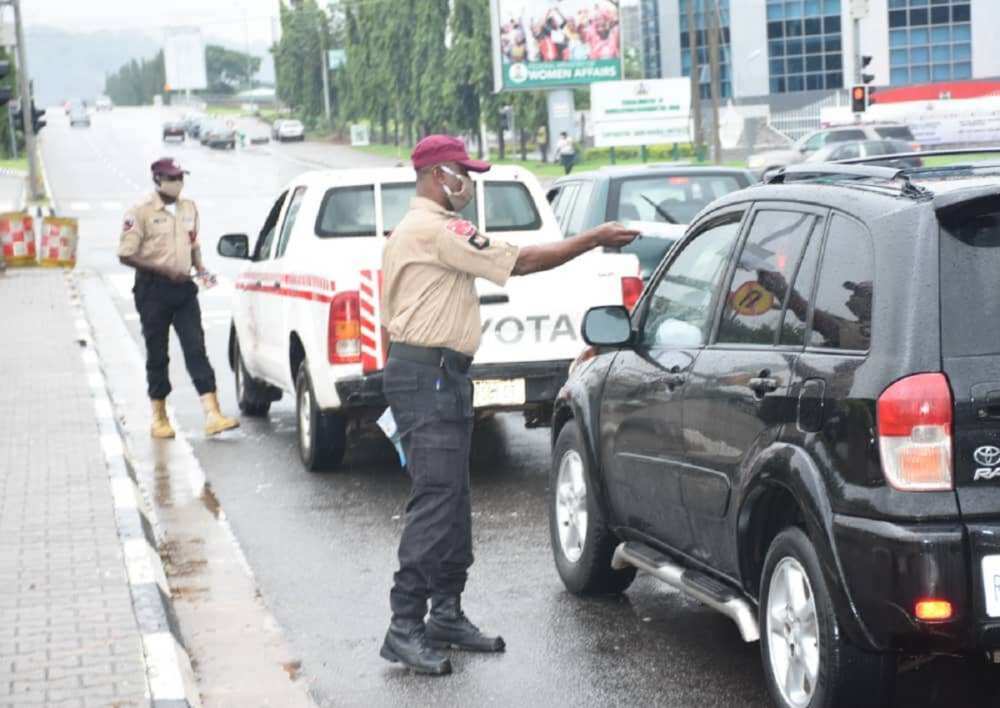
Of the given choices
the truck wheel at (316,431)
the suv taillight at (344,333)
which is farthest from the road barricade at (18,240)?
the suv taillight at (344,333)

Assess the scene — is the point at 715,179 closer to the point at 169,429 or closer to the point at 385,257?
the point at 169,429

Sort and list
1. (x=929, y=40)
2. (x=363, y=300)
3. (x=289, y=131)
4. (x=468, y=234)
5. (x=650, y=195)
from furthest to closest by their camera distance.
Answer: (x=289, y=131), (x=929, y=40), (x=650, y=195), (x=363, y=300), (x=468, y=234)

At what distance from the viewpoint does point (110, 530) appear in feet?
29.9

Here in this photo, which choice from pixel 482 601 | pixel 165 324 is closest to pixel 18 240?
pixel 165 324

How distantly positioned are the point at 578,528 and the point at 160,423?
19.3 feet

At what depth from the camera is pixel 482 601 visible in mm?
7891

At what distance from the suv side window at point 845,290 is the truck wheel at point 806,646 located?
2.01 ft

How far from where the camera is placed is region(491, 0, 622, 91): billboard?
77.7 metres

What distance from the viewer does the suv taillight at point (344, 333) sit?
34.9ft

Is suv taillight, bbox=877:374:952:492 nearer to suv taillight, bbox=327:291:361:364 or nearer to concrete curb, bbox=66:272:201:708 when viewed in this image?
concrete curb, bbox=66:272:201:708

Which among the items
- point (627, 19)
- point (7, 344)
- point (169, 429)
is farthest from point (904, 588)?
point (627, 19)

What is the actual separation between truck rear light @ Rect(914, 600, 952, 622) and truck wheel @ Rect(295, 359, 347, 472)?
6.41 meters

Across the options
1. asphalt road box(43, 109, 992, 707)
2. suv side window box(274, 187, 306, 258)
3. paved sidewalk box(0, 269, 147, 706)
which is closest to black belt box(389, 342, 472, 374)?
asphalt road box(43, 109, 992, 707)

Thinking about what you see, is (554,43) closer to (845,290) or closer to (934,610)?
(845,290)
